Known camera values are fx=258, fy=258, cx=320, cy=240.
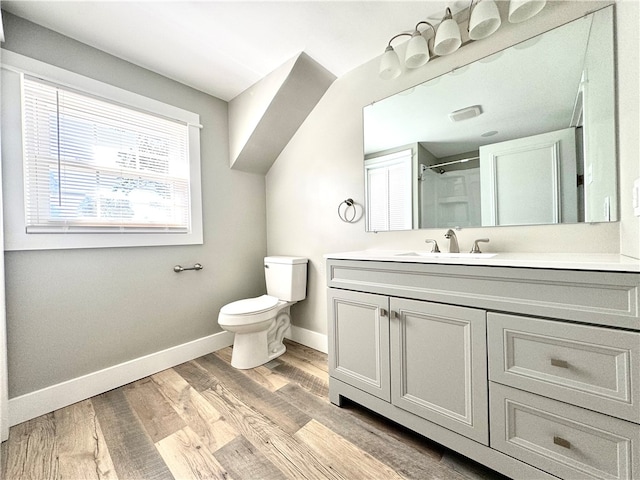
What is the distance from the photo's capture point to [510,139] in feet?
4.48

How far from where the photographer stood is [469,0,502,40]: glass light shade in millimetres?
1231

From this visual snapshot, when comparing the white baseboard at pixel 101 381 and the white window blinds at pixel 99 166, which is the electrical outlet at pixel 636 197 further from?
the white baseboard at pixel 101 381

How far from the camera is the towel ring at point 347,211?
1986 millimetres

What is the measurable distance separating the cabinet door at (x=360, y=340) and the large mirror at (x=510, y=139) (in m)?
0.64

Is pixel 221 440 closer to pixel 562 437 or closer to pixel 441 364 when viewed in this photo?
pixel 441 364

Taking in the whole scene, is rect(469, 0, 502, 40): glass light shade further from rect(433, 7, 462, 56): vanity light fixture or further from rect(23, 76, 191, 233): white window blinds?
rect(23, 76, 191, 233): white window blinds

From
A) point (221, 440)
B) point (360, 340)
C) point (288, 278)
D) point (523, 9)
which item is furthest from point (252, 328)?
point (523, 9)

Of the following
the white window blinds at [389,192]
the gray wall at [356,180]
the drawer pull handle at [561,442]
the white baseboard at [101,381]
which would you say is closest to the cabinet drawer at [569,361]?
the drawer pull handle at [561,442]

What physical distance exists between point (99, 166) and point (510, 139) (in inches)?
98.1

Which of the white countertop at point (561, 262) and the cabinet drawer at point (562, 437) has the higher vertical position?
the white countertop at point (561, 262)

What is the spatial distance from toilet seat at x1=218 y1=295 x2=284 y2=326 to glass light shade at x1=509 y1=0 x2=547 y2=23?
2.18 meters

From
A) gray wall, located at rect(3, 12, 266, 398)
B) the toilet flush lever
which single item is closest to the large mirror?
gray wall, located at rect(3, 12, 266, 398)

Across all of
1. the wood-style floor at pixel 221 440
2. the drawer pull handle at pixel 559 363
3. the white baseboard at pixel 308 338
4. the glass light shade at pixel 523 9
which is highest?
the glass light shade at pixel 523 9

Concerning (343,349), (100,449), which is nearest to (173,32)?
(343,349)
